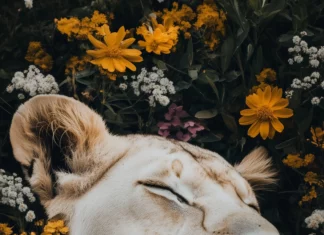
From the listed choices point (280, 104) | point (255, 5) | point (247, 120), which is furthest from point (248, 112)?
point (255, 5)

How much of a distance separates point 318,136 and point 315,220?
39 cm

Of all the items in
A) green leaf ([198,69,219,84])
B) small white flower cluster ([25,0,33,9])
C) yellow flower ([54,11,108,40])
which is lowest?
green leaf ([198,69,219,84])

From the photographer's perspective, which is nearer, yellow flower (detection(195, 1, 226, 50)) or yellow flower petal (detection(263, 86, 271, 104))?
yellow flower petal (detection(263, 86, 271, 104))

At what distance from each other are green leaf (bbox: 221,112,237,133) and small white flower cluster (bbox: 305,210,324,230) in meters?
0.50

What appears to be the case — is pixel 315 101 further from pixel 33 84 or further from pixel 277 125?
pixel 33 84

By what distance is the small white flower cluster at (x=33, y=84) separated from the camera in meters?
4.15

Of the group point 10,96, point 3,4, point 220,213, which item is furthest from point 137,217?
point 3,4

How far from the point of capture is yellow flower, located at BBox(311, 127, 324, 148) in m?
4.07

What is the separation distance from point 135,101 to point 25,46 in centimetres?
64

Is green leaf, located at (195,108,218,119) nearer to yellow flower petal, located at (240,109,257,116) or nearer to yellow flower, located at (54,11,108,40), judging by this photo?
yellow flower petal, located at (240,109,257,116)

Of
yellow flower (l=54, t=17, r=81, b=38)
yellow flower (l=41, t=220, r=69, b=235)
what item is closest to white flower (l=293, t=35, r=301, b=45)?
yellow flower (l=54, t=17, r=81, b=38)

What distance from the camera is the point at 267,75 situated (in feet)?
13.9

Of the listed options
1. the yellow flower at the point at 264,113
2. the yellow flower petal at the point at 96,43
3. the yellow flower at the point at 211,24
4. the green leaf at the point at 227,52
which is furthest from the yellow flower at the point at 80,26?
the yellow flower at the point at 264,113

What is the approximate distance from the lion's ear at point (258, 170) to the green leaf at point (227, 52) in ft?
1.27
